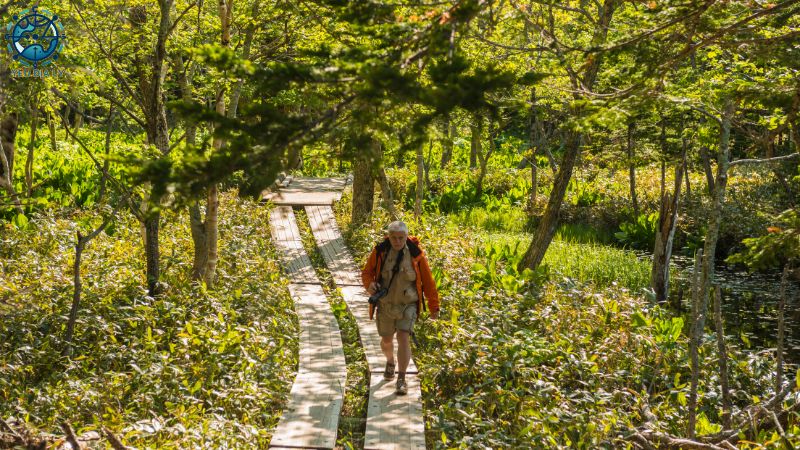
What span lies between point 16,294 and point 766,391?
7.50 metres

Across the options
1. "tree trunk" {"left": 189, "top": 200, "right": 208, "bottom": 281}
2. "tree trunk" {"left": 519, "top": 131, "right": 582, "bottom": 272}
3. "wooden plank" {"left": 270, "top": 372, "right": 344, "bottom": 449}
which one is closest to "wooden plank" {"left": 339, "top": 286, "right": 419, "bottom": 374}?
"wooden plank" {"left": 270, "top": 372, "right": 344, "bottom": 449}

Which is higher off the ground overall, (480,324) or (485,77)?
(485,77)

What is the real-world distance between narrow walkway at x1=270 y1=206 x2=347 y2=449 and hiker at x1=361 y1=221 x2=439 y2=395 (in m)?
0.67

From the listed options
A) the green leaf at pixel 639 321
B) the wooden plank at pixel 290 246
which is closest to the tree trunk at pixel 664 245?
the green leaf at pixel 639 321

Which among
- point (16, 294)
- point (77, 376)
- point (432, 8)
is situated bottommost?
point (77, 376)

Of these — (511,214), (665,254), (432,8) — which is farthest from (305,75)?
(511,214)

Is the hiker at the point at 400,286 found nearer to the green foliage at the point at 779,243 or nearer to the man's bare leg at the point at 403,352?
the man's bare leg at the point at 403,352

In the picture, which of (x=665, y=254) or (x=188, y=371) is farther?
(x=665, y=254)

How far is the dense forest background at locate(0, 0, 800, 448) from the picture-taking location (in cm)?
451

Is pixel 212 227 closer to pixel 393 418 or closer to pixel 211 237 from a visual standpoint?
pixel 211 237

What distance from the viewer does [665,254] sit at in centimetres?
1259

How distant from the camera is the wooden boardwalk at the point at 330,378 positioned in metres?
6.24

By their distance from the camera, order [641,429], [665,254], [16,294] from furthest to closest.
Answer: [665,254] → [16,294] → [641,429]

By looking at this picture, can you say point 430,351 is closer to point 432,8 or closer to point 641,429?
point 641,429
